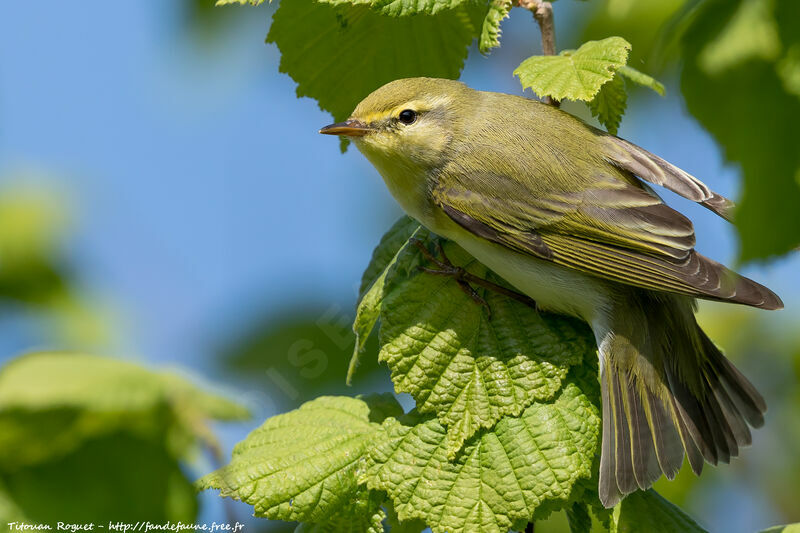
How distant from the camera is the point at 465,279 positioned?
113 inches

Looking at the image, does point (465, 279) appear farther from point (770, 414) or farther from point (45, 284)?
point (770, 414)

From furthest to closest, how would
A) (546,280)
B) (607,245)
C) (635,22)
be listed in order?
(635,22) → (607,245) → (546,280)

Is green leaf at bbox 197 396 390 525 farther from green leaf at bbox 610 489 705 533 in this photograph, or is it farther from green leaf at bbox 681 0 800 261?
green leaf at bbox 681 0 800 261

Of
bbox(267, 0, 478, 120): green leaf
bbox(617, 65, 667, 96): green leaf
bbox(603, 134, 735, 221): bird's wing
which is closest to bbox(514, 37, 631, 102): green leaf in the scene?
bbox(617, 65, 667, 96): green leaf

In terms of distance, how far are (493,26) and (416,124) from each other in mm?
857

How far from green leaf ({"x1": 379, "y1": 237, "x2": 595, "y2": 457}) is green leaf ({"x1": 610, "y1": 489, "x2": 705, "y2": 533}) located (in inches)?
19.9

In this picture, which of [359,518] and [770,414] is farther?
[770,414]

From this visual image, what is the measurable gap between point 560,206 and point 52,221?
6.80 feet

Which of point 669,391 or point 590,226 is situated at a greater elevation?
point 590,226

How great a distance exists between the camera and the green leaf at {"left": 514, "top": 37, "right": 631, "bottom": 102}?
242 centimetres

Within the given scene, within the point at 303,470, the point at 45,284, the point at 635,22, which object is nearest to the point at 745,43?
the point at 303,470

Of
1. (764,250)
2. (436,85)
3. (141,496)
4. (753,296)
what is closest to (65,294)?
(436,85)

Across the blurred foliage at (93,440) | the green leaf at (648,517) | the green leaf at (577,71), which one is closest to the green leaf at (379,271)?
the green leaf at (577,71)

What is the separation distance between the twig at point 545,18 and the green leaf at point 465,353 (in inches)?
29.0
